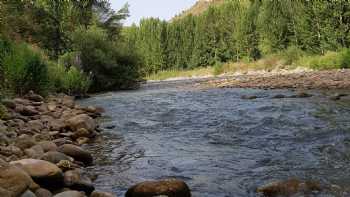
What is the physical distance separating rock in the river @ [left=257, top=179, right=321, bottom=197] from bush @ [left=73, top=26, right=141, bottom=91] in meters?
19.5

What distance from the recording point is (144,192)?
3818 millimetres

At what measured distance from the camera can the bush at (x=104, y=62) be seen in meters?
23.6

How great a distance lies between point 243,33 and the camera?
5578cm

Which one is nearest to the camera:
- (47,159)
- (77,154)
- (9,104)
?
(47,159)

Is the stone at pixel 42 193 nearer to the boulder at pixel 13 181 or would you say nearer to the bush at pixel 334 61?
the boulder at pixel 13 181

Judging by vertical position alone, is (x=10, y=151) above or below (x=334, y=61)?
below

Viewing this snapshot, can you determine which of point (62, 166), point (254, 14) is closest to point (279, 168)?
point (62, 166)

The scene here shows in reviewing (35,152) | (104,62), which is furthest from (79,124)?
(104,62)

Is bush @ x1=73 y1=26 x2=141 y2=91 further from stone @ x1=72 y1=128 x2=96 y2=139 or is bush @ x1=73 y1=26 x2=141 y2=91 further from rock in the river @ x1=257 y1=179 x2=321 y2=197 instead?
rock in the river @ x1=257 y1=179 x2=321 y2=197

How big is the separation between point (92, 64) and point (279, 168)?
65.6 ft

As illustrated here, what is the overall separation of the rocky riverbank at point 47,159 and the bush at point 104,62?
1504cm

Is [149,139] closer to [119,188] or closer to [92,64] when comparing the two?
[119,188]

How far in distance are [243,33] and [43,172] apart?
54.0 metres

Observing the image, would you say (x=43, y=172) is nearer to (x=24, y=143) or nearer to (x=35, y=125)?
(x=24, y=143)
